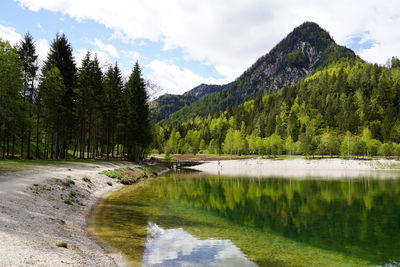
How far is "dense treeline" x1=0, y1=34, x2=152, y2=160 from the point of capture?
36812 mm

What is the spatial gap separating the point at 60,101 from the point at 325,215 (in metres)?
40.4

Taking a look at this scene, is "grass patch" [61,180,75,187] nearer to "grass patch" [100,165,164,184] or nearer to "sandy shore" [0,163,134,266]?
"sandy shore" [0,163,134,266]

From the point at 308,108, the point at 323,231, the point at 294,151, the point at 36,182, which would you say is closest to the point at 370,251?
the point at 323,231

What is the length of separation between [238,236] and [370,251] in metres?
7.28

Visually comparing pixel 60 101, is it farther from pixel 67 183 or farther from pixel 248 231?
pixel 248 231

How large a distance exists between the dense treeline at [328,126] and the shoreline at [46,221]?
117578 mm

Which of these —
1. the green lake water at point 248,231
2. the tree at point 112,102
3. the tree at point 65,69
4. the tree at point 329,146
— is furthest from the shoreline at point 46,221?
the tree at point 329,146

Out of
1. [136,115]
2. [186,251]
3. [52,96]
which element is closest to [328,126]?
[136,115]

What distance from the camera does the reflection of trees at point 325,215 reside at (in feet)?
58.4

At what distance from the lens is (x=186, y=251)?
51.0ft

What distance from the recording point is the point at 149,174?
59.6 metres

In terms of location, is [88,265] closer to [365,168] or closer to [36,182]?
[36,182]

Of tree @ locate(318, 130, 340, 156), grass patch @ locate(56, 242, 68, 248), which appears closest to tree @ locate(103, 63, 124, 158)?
grass patch @ locate(56, 242, 68, 248)

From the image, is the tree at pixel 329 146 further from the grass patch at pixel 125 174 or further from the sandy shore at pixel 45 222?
the sandy shore at pixel 45 222
